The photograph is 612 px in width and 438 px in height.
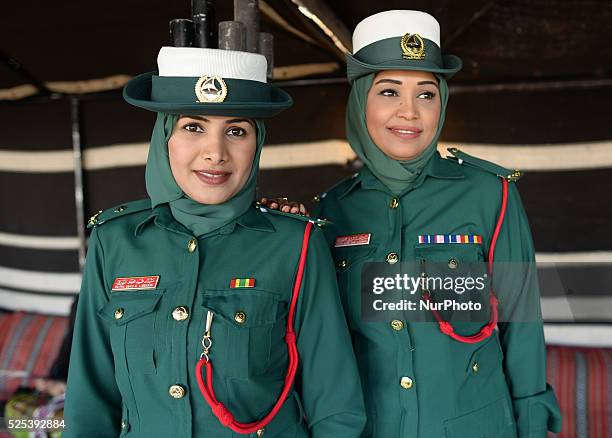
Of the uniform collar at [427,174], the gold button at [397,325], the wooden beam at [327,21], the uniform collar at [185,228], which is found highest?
the wooden beam at [327,21]

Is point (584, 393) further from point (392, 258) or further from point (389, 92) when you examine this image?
point (389, 92)

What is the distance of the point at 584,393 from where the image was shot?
11.5 feet

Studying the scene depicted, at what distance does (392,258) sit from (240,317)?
0.53 m

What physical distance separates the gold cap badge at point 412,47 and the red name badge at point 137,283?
96 centimetres

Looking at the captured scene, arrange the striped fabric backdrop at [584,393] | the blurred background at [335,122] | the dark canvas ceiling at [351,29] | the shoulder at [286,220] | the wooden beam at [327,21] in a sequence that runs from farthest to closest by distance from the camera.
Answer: the striped fabric backdrop at [584,393] → the blurred background at [335,122] → the dark canvas ceiling at [351,29] → the wooden beam at [327,21] → the shoulder at [286,220]

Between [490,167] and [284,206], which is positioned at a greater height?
[490,167]

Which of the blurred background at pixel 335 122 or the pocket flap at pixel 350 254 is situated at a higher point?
the blurred background at pixel 335 122

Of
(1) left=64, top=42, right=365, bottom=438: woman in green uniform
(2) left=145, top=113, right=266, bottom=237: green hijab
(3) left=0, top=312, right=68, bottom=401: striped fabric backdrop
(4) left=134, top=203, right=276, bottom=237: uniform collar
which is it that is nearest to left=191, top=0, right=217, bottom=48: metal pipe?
(1) left=64, top=42, right=365, bottom=438: woman in green uniform

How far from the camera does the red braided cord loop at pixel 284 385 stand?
1452 mm

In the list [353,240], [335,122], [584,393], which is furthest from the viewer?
[335,122]

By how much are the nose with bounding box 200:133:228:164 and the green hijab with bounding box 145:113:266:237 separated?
103 mm

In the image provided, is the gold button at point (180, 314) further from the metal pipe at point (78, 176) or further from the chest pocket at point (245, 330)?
the metal pipe at point (78, 176)

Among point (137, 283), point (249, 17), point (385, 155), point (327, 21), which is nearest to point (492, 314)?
point (385, 155)

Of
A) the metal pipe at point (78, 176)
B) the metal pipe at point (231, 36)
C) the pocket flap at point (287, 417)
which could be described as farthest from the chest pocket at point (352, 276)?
the metal pipe at point (78, 176)
